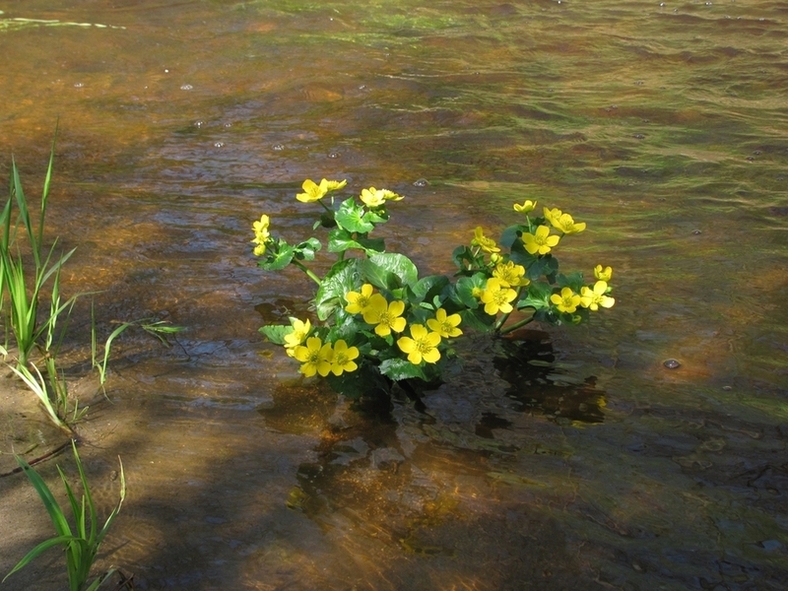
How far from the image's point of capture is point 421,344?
234 centimetres

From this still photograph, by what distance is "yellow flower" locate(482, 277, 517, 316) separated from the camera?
246 centimetres

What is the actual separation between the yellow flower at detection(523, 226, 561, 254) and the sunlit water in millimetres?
408

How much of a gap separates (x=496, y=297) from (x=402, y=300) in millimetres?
254

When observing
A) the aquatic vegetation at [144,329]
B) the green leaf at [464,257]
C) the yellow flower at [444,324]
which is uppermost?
the green leaf at [464,257]

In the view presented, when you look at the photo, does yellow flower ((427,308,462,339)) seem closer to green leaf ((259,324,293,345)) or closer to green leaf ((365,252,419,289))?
green leaf ((365,252,419,289))

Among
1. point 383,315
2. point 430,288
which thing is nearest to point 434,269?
point 430,288

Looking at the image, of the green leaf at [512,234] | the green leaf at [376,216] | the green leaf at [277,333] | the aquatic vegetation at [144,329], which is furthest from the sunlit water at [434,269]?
the green leaf at [376,216]

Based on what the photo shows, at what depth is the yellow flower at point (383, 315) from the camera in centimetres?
235

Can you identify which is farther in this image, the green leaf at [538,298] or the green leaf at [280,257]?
the green leaf at [280,257]

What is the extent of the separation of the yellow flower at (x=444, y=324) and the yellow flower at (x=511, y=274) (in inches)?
8.1

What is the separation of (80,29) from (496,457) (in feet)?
16.6

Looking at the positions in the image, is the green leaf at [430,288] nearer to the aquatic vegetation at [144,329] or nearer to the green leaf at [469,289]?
the green leaf at [469,289]

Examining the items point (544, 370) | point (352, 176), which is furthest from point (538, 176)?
point (544, 370)

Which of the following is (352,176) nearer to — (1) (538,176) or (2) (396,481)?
(1) (538,176)
